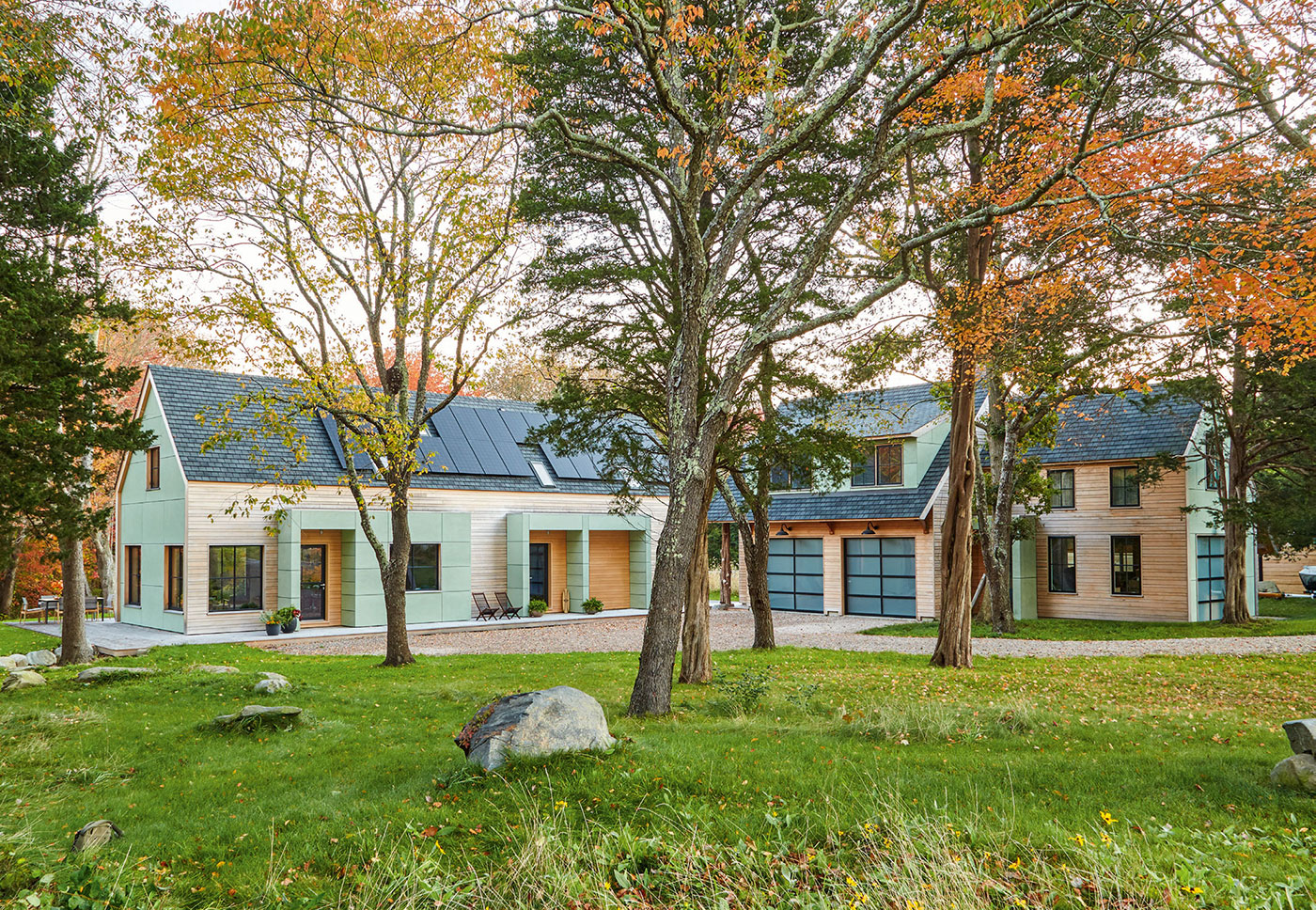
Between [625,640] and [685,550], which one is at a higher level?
[685,550]

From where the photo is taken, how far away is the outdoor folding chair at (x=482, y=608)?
2283cm

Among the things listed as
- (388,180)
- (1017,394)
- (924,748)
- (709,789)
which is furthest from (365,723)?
(1017,394)

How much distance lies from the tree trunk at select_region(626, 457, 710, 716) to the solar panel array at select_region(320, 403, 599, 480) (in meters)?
14.5

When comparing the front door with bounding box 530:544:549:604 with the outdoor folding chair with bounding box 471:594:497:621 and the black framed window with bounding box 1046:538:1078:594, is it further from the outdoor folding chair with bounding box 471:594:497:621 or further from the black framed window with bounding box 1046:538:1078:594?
the black framed window with bounding box 1046:538:1078:594

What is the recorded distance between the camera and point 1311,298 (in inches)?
336

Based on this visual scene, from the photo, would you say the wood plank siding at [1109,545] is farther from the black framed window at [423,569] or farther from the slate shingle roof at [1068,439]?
the black framed window at [423,569]

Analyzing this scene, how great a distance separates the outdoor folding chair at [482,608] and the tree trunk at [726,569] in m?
8.24

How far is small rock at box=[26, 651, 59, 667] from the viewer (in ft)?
46.6

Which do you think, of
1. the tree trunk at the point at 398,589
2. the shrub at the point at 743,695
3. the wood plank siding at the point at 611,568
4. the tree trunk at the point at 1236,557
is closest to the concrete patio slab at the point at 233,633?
the wood plank siding at the point at 611,568

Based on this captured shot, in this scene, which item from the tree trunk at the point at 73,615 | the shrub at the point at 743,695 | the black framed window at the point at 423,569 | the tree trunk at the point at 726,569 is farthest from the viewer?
the tree trunk at the point at 726,569

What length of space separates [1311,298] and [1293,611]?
21.6m

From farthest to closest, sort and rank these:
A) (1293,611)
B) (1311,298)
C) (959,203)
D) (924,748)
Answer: (1293,611) → (959,203) → (1311,298) → (924,748)

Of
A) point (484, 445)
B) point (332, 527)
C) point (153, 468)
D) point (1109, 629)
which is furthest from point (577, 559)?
point (1109, 629)

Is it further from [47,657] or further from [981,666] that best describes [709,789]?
[47,657]
